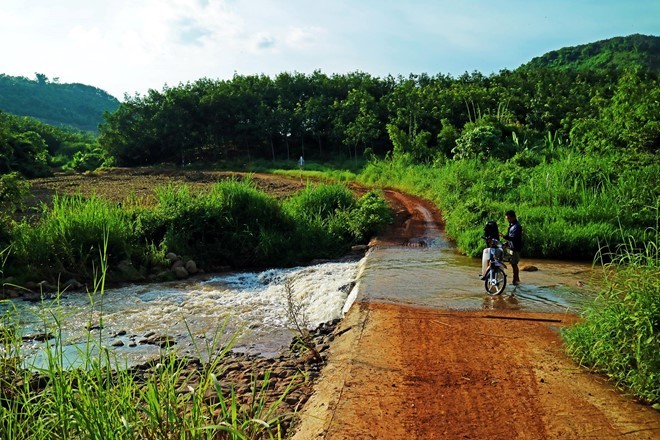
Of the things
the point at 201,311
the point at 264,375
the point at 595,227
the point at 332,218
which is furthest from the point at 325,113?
the point at 264,375

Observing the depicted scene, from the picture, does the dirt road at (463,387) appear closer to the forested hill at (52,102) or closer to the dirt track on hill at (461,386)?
the dirt track on hill at (461,386)

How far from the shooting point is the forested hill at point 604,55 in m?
54.6

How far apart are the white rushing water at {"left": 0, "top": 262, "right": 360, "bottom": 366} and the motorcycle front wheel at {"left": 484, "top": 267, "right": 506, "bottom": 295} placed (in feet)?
8.13

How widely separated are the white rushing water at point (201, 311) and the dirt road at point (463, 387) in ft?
4.73

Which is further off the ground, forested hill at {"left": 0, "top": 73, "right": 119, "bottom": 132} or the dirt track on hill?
forested hill at {"left": 0, "top": 73, "right": 119, "bottom": 132}

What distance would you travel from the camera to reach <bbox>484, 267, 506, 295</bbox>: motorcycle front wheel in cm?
811

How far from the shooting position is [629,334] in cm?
498

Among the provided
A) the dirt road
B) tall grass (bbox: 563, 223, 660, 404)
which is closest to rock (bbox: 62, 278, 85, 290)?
the dirt road

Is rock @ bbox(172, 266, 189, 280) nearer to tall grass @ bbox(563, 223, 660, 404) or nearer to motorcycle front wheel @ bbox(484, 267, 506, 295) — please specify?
motorcycle front wheel @ bbox(484, 267, 506, 295)

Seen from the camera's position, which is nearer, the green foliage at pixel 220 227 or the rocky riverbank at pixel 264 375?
the rocky riverbank at pixel 264 375

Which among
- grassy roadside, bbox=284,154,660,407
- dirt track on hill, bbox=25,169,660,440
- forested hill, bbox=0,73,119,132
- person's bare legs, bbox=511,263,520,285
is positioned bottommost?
dirt track on hill, bbox=25,169,660,440

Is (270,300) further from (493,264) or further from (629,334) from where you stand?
(629,334)

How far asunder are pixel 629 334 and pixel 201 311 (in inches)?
276

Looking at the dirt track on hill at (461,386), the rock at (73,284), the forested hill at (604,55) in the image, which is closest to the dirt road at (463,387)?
the dirt track on hill at (461,386)
